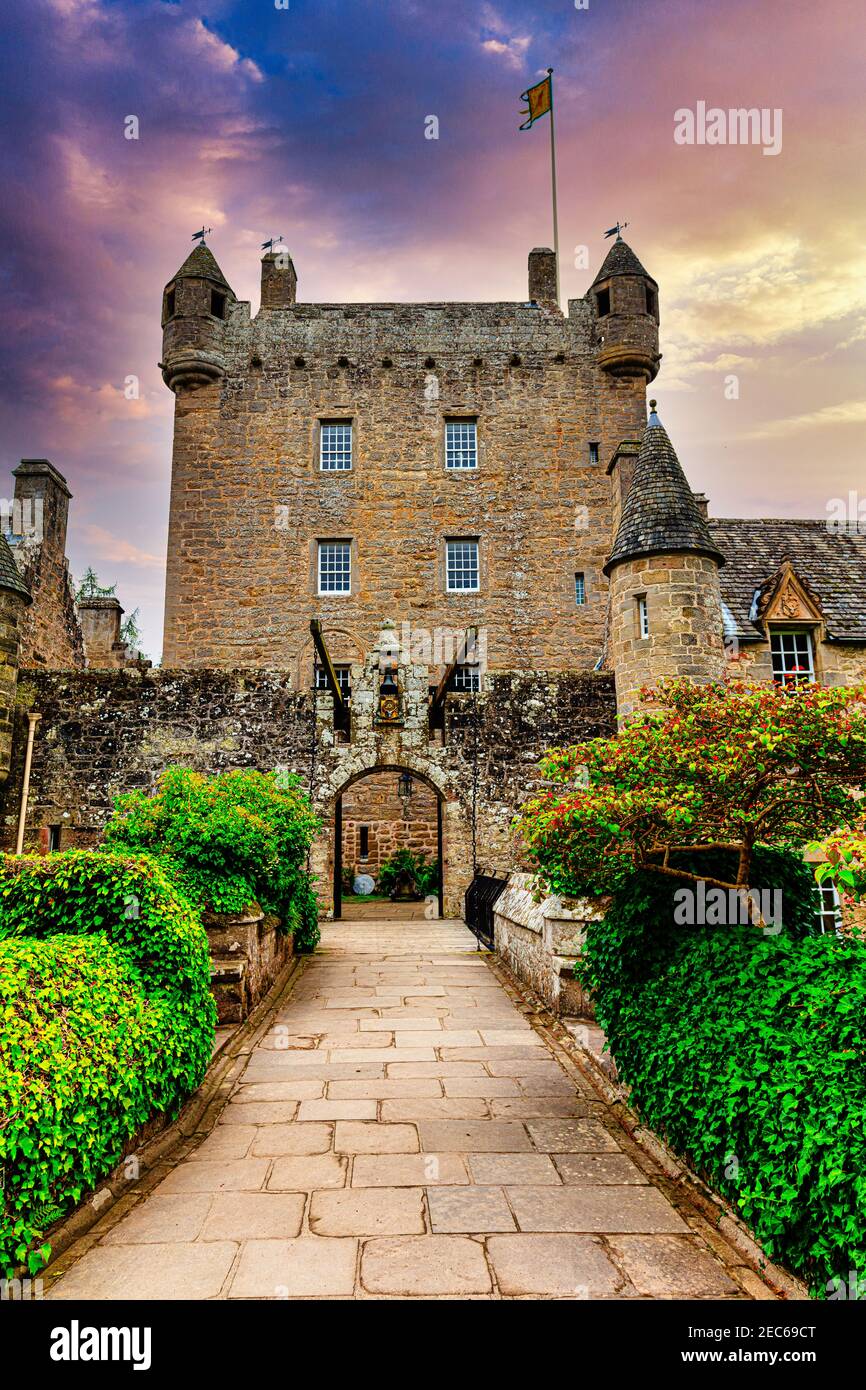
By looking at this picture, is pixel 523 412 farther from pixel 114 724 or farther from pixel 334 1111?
pixel 334 1111

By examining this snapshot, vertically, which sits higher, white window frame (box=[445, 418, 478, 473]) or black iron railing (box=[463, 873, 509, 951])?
white window frame (box=[445, 418, 478, 473])

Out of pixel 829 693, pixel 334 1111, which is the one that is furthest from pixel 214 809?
pixel 829 693

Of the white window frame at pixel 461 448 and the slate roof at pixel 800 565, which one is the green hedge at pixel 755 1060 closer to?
the slate roof at pixel 800 565

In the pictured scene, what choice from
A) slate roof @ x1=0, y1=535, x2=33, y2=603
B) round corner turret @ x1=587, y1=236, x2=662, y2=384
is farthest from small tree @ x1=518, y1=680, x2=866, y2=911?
round corner turret @ x1=587, y1=236, x2=662, y2=384

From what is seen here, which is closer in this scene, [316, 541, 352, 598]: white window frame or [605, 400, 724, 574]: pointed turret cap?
[605, 400, 724, 574]: pointed turret cap

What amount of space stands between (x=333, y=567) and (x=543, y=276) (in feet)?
34.7

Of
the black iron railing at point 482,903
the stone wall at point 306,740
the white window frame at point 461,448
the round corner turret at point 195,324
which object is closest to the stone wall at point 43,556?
the stone wall at point 306,740

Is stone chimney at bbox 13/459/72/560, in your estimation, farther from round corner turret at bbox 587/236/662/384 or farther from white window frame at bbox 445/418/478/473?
round corner turret at bbox 587/236/662/384

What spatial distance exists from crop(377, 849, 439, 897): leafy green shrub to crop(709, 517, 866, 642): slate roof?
402 inches

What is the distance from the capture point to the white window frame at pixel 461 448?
23.9 m

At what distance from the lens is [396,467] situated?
23.7 metres

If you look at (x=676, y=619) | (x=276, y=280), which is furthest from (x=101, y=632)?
(x=676, y=619)

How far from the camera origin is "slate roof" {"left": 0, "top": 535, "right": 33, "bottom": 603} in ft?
51.6

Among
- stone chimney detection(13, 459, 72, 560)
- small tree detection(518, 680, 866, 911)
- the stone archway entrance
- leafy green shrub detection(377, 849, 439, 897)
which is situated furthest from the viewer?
the stone archway entrance
